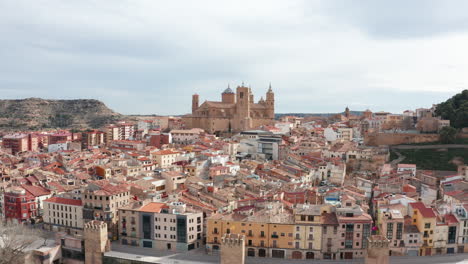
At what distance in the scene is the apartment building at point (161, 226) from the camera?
98.5 feet

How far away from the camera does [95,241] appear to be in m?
29.4

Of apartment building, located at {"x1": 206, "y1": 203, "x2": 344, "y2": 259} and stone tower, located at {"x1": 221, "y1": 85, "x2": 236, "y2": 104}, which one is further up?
stone tower, located at {"x1": 221, "y1": 85, "x2": 236, "y2": 104}

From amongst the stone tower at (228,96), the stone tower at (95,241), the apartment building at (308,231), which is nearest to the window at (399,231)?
the apartment building at (308,231)

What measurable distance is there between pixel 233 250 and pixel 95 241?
1080 cm

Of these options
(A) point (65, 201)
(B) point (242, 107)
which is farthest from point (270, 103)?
(A) point (65, 201)

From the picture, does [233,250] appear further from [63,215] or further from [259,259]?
[63,215]

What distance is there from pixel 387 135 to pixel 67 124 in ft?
330

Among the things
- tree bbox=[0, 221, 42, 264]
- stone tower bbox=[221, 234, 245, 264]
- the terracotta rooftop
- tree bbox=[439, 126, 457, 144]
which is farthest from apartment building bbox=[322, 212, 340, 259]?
tree bbox=[439, 126, 457, 144]

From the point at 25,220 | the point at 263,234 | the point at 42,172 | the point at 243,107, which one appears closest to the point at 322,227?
the point at 263,234

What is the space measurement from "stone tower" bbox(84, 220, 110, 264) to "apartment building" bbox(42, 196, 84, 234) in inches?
156

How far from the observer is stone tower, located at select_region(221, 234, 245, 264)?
85.7 ft

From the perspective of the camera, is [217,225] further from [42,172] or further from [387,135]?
[387,135]

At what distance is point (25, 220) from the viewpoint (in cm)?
3622

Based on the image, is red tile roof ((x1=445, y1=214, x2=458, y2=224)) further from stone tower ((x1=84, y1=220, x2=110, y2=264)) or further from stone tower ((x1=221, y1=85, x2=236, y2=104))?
stone tower ((x1=221, y1=85, x2=236, y2=104))
